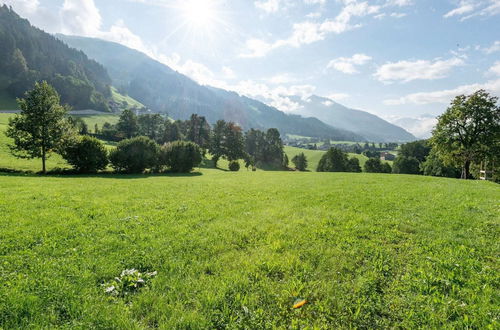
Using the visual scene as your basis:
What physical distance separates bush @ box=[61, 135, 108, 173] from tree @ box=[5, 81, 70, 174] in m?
1.85

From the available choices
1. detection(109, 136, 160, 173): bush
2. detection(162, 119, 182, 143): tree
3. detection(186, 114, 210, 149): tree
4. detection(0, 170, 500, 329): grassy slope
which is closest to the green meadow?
detection(0, 170, 500, 329): grassy slope

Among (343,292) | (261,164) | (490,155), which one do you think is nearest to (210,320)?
(343,292)

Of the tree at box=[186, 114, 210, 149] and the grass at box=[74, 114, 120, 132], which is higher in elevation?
the grass at box=[74, 114, 120, 132]

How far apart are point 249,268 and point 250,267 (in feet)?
0.18

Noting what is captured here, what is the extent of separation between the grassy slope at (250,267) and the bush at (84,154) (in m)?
30.6

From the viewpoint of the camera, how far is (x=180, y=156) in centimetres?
5069

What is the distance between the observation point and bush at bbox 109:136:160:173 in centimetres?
4156

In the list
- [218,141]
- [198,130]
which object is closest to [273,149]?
[218,141]

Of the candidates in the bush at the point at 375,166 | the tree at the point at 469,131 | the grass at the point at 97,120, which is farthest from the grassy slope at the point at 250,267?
the grass at the point at 97,120

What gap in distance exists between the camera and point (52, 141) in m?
33.9

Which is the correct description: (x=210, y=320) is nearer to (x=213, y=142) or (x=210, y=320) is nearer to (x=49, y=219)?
(x=49, y=219)

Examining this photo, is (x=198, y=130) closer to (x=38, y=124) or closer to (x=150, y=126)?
(x=150, y=126)

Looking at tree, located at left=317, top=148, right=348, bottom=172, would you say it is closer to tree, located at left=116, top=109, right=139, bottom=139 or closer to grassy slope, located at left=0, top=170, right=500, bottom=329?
grassy slope, located at left=0, top=170, right=500, bottom=329

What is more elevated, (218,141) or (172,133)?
(172,133)
